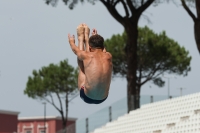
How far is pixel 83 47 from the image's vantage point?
632cm

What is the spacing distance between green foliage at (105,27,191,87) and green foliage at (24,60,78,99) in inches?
395

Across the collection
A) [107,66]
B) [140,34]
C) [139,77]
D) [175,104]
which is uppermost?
[140,34]

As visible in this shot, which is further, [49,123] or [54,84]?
[49,123]

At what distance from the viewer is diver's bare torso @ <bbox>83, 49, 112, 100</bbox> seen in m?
6.03

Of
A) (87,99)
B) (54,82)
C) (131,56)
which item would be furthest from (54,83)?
(87,99)

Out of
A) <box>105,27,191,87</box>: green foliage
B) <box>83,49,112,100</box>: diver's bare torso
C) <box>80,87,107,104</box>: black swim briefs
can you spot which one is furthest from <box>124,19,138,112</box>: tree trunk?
<box>83,49,112,100</box>: diver's bare torso

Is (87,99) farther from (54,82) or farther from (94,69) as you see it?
(54,82)

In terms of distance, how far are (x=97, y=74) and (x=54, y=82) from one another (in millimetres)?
40823

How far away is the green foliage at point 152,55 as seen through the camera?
35.3 meters

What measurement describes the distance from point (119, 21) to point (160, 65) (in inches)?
416

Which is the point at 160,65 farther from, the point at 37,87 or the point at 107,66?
the point at 107,66

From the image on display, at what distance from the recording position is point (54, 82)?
4669cm

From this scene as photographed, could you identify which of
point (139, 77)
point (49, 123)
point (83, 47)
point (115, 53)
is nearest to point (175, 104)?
point (83, 47)

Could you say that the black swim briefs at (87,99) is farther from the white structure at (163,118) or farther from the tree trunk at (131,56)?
the tree trunk at (131,56)
